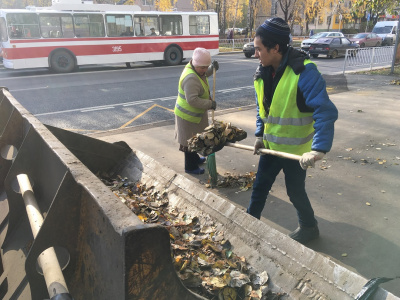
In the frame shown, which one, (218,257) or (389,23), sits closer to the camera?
(218,257)

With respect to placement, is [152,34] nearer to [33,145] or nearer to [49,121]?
[49,121]

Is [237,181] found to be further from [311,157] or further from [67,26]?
[67,26]

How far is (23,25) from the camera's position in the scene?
15266mm

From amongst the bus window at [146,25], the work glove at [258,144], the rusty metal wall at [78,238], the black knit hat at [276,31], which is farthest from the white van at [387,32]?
the rusty metal wall at [78,238]

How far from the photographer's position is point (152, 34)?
61.6 ft

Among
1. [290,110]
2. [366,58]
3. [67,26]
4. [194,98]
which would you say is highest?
[67,26]

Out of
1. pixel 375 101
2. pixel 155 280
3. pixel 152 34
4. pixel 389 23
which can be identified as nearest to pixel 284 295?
pixel 155 280

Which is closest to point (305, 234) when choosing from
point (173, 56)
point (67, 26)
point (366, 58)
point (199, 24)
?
point (67, 26)

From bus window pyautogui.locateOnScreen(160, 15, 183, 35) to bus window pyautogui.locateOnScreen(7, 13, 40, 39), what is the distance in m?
6.27

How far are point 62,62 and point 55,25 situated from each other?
162 centimetres

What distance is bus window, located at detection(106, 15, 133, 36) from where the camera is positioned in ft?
56.7

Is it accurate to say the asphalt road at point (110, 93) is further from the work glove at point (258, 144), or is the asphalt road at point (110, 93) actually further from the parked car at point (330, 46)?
the parked car at point (330, 46)

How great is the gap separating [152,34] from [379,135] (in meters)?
14.5

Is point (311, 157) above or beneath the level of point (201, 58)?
beneath
